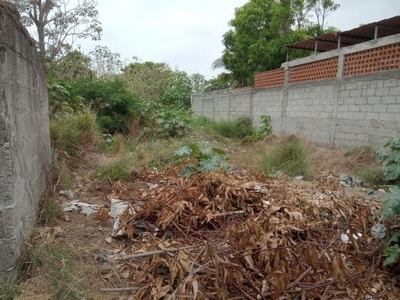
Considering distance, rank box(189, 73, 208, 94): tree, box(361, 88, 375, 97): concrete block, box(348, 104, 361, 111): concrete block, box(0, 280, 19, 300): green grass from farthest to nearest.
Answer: box(189, 73, 208, 94): tree → box(348, 104, 361, 111): concrete block → box(361, 88, 375, 97): concrete block → box(0, 280, 19, 300): green grass

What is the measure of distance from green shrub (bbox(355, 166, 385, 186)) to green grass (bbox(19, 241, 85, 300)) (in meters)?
4.01

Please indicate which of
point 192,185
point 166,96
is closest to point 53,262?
point 192,185

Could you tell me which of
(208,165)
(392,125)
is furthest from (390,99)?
(208,165)

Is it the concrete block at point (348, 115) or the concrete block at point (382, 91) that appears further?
the concrete block at point (348, 115)

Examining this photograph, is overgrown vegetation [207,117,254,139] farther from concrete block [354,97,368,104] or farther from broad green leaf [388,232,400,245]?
broad green leaf [388,232,400,245]

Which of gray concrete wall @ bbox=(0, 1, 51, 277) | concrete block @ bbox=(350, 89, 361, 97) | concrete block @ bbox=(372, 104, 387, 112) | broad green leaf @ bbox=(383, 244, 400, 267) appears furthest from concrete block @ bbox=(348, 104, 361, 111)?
gray concrete wall @ bbox=(0, 1, 51, 277)

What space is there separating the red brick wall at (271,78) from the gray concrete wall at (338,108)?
222 mm

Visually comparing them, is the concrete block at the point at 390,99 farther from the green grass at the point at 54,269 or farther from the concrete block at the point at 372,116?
the green grass at the point at 54,269

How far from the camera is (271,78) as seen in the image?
8852mm

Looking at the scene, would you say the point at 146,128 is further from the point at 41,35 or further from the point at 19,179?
the point at 41,35

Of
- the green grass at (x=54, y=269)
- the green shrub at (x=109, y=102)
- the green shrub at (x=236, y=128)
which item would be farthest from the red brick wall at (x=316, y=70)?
the green grass at (x=54, y=269)

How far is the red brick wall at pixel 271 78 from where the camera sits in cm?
834

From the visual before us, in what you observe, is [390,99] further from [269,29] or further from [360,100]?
[269,29]

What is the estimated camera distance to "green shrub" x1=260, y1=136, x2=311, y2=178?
4527 mm
